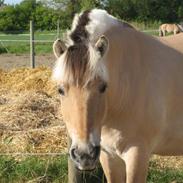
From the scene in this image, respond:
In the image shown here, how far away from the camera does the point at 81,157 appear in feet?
8.83

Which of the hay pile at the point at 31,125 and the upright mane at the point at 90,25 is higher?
the upright mane at the point at 90,25

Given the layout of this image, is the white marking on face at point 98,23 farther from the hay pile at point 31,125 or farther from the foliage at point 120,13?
the foliage at point 120,13

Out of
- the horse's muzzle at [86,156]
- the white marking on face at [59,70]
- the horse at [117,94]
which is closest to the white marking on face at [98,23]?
the horse at [117,94]

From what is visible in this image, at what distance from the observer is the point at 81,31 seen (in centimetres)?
293

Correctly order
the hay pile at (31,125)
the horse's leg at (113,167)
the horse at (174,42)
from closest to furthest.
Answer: the horse's leg at (113,167)
the horse at (174,42)
the hay pile at (31,125)

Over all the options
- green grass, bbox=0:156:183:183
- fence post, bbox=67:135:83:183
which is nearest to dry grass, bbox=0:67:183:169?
green grass, bbox=0:156:183:183

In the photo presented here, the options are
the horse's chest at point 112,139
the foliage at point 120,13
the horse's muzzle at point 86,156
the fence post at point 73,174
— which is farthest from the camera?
the foliage at point 120,13

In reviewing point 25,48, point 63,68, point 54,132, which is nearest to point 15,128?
point 54,132

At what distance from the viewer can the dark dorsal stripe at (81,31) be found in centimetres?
286

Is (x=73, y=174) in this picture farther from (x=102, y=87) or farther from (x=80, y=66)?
(x=80, y=66)

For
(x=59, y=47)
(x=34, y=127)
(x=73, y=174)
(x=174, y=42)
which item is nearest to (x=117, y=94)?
(x=59, y=47)

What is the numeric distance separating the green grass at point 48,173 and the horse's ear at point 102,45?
1.80 meters

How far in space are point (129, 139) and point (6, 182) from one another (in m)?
1.62

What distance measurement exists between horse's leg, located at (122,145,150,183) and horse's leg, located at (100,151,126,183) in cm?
17
